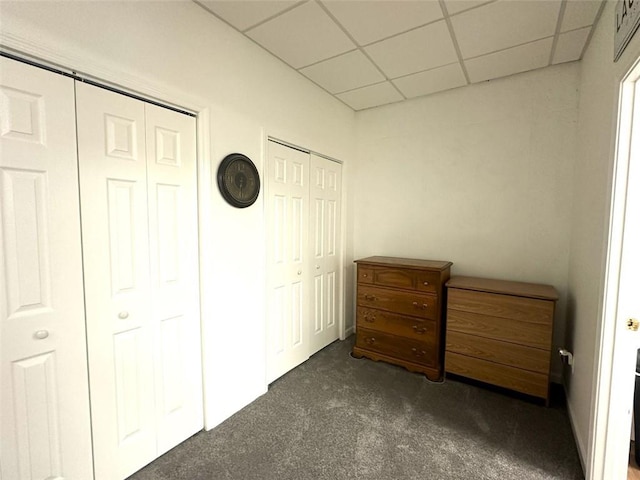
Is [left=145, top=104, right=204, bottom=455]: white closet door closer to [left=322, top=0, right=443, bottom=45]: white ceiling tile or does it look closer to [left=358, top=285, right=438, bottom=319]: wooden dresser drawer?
[left=322, top=0, right=443, bottom=45]: white ceiling tile

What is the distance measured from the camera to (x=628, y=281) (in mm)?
1339

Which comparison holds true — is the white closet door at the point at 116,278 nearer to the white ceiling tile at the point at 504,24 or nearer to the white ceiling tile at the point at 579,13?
the white ceiling tile at the point at 504,24

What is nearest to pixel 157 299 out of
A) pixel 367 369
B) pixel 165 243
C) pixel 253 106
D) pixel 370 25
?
pixel 165 243

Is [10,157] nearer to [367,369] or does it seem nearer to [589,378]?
[367,369]

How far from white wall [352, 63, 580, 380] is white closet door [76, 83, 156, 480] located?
237 centimetres

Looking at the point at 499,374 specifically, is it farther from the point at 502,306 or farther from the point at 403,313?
the point at 403,313

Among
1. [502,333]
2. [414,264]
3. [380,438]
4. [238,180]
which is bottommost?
[380,438]

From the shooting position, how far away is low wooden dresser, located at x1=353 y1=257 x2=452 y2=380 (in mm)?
2459

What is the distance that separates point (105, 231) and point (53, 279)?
0.93 ft

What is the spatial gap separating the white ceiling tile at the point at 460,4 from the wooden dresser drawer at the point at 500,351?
2283 millimetres

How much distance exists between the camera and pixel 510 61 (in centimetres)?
227

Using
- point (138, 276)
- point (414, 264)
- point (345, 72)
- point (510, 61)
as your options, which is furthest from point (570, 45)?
point (138, 276)

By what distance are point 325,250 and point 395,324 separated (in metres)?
1.00

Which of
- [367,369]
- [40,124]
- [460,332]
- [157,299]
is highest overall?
[40,124]
